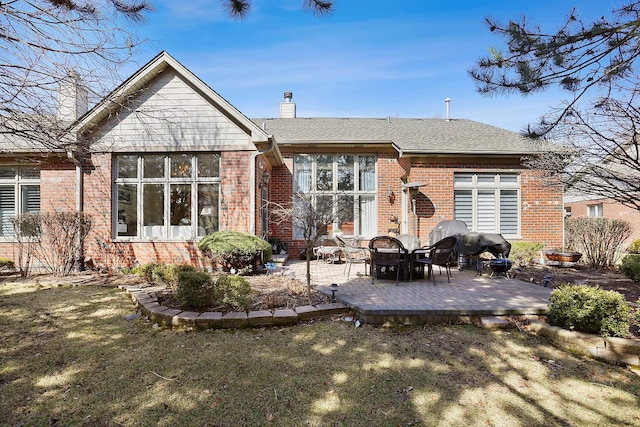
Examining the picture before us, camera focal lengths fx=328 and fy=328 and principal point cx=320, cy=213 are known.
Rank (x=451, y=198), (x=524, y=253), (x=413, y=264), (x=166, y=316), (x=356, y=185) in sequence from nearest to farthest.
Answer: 1. (x=166, y=316)
2. (x=413, y=264)
3. (x=524, y=253)
4. (x=451, y=198)
5. (x=356, y=185)

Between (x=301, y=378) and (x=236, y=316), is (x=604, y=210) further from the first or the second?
(x=301, y=378)

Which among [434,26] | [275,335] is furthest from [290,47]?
[275,335]

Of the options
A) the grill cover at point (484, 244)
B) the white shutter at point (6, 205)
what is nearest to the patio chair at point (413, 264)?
the grill cover at point (484, 244)

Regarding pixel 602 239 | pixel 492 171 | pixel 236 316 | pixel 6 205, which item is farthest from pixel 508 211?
pixel 6 205

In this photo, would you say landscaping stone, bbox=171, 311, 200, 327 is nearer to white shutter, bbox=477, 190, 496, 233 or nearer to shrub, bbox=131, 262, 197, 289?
shrub, bbox=131, 262, 197, 289

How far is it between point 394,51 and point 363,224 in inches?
214

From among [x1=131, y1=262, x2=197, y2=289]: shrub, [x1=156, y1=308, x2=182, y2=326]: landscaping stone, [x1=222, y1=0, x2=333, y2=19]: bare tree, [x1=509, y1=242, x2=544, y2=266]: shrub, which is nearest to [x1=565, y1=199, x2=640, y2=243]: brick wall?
[x1=509, y1=242, x2=544, y2=266]: shrub

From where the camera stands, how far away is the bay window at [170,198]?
8719 mm

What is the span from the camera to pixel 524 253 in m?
9.64

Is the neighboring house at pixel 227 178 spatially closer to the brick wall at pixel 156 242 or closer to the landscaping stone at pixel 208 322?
the brick wall at pixel 156 242

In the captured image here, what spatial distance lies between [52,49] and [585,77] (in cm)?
658

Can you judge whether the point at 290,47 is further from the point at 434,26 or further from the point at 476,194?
the point at 476,194

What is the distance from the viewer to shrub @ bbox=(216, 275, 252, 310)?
15.5ft

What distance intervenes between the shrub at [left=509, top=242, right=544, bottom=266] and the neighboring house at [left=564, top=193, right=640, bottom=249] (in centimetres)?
621
